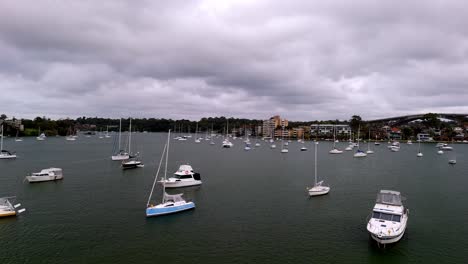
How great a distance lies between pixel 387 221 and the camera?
35375mm

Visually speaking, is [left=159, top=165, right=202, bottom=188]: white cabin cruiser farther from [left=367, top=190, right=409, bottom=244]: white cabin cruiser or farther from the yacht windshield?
the yacht windshield

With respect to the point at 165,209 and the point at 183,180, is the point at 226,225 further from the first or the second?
the point at 183,180

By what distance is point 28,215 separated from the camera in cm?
4431

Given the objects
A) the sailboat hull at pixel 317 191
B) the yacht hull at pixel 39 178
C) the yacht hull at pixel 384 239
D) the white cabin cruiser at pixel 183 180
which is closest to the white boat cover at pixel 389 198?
the yacht hull at pixel 384 239

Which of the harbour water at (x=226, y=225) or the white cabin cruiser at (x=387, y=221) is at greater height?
the white cabin cruiser at (x=387, y=221)

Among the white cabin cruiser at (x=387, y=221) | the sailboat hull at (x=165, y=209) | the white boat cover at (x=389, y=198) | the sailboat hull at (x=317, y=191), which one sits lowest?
the sailboat hull at (x=165, y=209)

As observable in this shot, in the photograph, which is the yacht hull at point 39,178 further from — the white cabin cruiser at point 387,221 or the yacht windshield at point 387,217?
the yacht windshield at point 387,217

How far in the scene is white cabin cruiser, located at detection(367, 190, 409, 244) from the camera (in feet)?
109

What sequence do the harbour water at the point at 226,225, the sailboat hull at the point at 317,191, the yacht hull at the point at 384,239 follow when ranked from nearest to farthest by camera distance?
the harbour water at the point at 226,225, the yacht hull at the point at 384,239, the sailboat hull at the point at 317,191

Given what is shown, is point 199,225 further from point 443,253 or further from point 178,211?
point 443,253

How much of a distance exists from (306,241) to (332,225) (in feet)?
23.3

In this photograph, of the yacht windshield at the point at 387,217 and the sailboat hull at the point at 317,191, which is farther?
the sailboat hull at the point at 317,191

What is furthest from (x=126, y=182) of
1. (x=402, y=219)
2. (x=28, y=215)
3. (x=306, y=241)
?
(x=402, y=219)

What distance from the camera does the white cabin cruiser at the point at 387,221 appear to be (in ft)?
109
